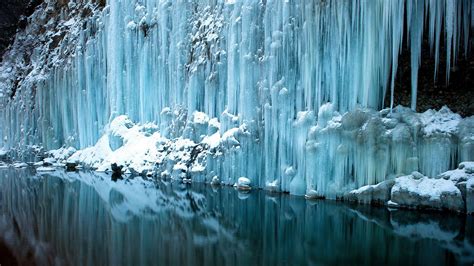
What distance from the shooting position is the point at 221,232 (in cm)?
999

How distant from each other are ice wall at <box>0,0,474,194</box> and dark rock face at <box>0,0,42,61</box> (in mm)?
9587

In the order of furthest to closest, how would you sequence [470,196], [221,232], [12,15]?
[12,15]
[470,196]
[221,232]

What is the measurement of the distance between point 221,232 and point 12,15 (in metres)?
33.6

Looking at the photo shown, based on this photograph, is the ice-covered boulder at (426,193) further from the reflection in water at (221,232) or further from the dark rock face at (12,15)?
the dark rock face at (12,15)

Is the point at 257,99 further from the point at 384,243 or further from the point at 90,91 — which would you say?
the point at 90,91

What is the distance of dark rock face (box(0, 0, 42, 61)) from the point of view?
35.4 metres

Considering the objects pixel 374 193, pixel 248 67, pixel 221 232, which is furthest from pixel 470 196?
pixel 248 67

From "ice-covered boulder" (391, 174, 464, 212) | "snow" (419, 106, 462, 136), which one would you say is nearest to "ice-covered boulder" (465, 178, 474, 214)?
"ice-covered boulder" (391, 174, 464, 212)

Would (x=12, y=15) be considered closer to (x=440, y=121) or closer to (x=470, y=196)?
(x=440, y=121)

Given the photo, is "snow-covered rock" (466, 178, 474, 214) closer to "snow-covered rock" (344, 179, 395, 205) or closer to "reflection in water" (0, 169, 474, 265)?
"reflection in water" (0, 169, 474, 265)

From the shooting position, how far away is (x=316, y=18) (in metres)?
13.4

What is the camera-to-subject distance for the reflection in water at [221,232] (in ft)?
26.1

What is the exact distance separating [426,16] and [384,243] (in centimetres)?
620

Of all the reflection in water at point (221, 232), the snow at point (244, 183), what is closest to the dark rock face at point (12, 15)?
the reflection in water at point (221, 232)
